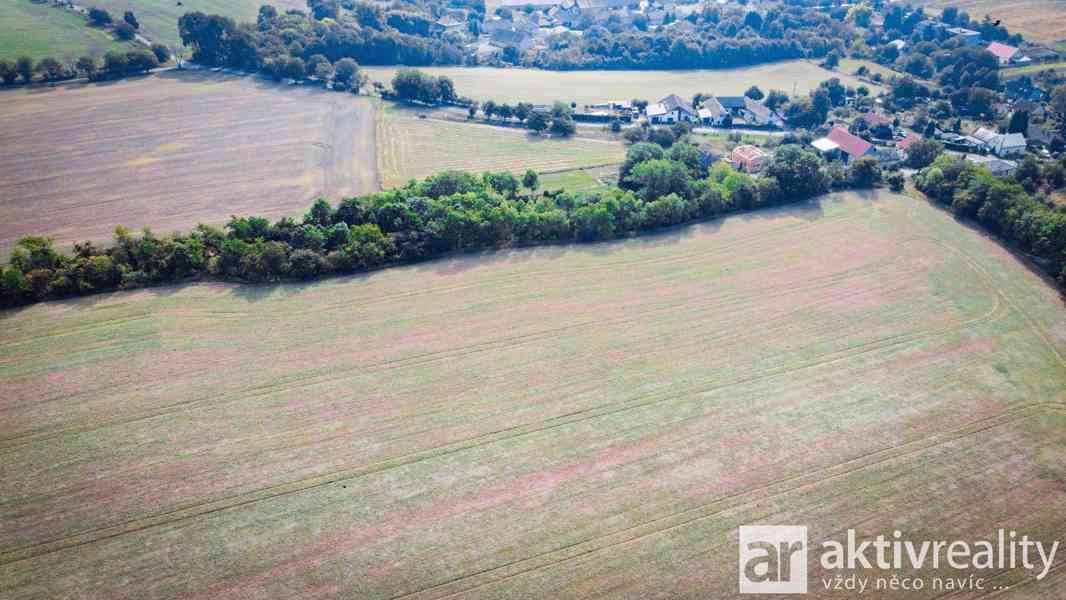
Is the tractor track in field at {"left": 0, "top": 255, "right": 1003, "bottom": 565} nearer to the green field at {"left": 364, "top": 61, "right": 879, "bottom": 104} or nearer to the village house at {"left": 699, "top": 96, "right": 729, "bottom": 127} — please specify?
the village house at {"left": 699, "top": 96, "right": 729, "bottom": 127}

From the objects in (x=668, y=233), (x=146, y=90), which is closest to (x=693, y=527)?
(x=668, y=233)

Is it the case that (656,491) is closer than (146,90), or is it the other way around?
(656,491)

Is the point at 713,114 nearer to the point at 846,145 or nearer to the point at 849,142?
the point at 846,145

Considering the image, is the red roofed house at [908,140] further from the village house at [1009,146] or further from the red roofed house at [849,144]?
the village house at [1009,146]

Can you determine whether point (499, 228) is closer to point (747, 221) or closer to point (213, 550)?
point (747, 221)

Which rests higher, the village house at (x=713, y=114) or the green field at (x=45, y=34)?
the green field at (x=45, y=34)

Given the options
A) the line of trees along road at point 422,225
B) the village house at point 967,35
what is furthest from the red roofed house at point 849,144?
the village house at point 967,35

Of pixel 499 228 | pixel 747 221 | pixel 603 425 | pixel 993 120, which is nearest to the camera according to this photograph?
pixel 603 425
